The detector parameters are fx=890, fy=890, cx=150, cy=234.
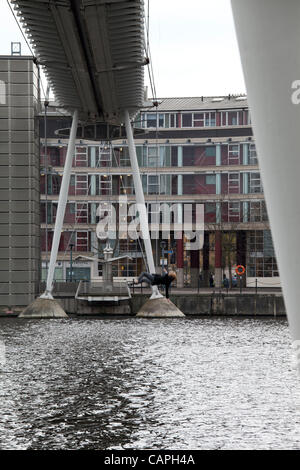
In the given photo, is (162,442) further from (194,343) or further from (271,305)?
(271,305)

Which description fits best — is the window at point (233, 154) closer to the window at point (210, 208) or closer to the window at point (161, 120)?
the window at point (210, 208)

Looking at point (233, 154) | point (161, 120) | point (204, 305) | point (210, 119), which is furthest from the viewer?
point (161, 120)

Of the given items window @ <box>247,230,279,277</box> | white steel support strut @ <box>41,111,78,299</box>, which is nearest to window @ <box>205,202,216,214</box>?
window @ <box>247,230,279,277</box>

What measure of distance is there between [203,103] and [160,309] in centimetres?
3928

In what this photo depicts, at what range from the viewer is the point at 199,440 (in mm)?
14617

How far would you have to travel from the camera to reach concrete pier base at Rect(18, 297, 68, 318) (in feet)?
170

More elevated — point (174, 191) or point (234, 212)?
point (174, 191)

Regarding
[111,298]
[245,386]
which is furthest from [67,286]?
[245,386]

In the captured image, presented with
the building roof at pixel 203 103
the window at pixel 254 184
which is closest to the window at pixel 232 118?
the building roof at pixel 203 103

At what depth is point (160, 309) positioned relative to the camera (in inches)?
2061

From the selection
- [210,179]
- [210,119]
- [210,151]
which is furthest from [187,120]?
[210,179]

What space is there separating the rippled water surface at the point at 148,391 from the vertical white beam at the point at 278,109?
9785mm

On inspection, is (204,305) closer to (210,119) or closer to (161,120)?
(210,119)

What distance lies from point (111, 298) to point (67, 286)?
4.86 meters
